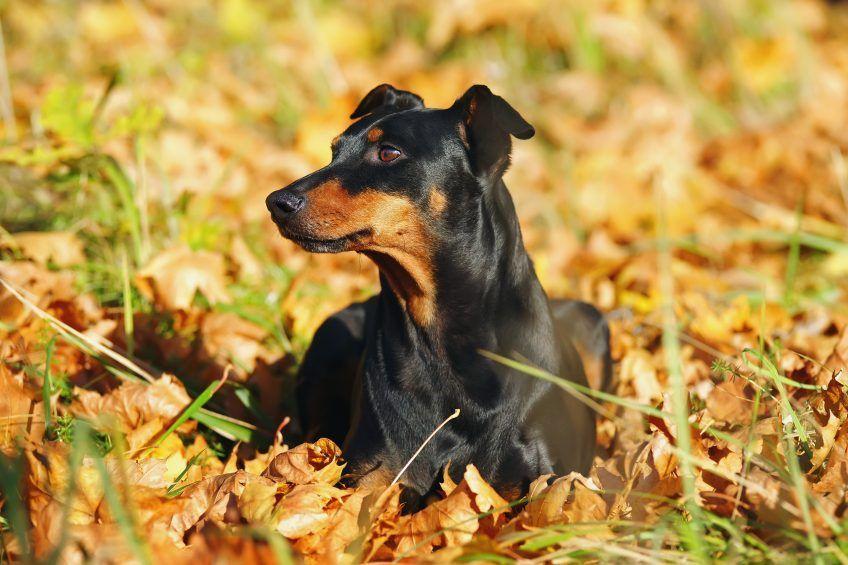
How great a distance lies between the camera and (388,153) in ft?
9.51

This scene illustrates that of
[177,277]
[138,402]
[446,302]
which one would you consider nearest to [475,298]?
[446,302]

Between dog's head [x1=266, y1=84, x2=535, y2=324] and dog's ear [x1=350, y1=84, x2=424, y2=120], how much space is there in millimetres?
374

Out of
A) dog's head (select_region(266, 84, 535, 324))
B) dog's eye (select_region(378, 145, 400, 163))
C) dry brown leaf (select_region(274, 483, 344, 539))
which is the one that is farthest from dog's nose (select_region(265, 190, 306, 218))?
dry brown leaf (select_region(274, 483, 344, 539))

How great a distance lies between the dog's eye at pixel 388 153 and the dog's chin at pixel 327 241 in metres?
0.28

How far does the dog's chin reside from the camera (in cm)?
272

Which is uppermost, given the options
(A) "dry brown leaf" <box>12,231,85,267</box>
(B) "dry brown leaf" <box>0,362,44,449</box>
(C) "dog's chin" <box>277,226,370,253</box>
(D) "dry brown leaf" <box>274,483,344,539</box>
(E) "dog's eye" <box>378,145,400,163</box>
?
(E) "dog's eye" <box>378,145,400,163</box>

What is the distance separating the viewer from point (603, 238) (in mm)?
5562

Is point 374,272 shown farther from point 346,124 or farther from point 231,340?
point 346,124

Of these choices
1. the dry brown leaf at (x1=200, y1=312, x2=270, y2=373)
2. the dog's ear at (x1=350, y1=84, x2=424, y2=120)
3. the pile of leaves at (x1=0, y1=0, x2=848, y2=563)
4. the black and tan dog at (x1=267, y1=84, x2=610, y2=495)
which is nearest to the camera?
the pile of leaves at (x1=0, y1=0, x2=848, y2=563)

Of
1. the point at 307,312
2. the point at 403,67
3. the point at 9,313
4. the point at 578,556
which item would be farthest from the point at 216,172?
the point at 578,556

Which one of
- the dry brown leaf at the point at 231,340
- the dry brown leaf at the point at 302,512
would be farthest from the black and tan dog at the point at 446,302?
the dry brown leaf at the point at 231,340

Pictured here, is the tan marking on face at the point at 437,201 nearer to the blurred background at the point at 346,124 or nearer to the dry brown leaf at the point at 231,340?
the blurred background at the point at 346,124

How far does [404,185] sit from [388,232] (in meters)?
0.17

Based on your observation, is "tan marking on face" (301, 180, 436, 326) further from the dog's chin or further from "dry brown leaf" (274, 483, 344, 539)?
"dry brown leaf" (274, 483, 344, 539)
